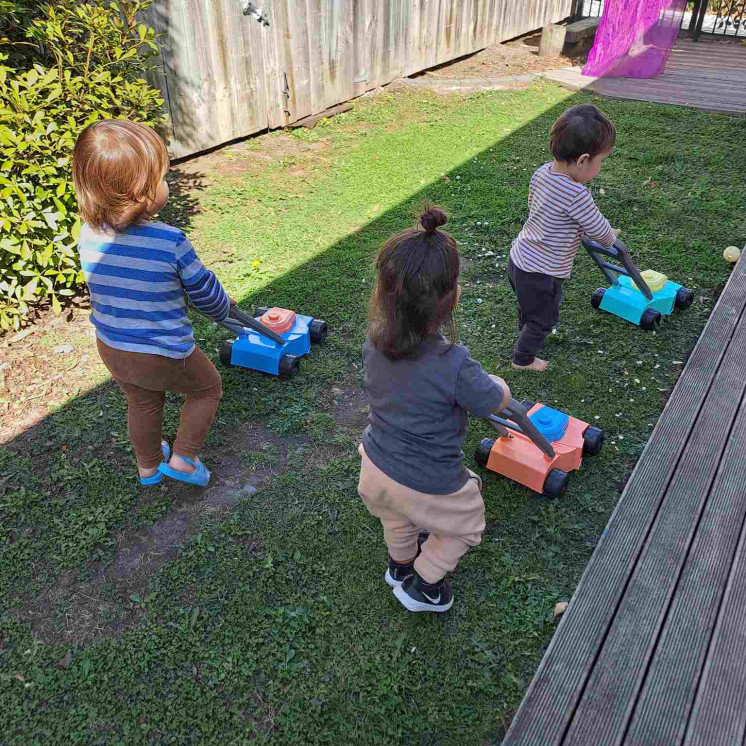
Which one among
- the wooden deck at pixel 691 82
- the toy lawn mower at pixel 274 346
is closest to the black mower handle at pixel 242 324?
the toy lawn mower at pixel 274 346

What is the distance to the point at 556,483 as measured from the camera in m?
2.95

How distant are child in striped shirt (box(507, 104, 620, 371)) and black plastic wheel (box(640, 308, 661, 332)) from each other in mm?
848

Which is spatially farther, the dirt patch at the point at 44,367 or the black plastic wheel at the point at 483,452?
the dirt patch at the point at 44,367

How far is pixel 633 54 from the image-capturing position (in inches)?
378

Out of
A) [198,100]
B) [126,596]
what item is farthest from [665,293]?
[198,100]

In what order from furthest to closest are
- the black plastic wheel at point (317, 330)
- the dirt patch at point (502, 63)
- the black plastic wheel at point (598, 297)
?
the dirt patch at point (502, 63) < the black plastic wheel at point (598, 297) < the black plastic wheel at point (317, 330)

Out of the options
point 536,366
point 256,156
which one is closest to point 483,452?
point 536,366

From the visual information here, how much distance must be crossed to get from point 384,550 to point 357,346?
1.57 metres

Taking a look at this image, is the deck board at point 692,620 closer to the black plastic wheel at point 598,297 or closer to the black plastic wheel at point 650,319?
the black plastic wheel at point 650,319

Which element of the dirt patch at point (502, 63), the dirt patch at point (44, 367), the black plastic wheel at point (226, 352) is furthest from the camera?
the dirt patch at point (502, 63)

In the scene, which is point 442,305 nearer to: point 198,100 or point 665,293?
point 665,293

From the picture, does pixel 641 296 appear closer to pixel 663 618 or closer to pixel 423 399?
pixel 663 618

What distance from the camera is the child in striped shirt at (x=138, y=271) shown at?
7.70ft

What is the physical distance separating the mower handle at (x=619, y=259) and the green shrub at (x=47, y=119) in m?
3.01
